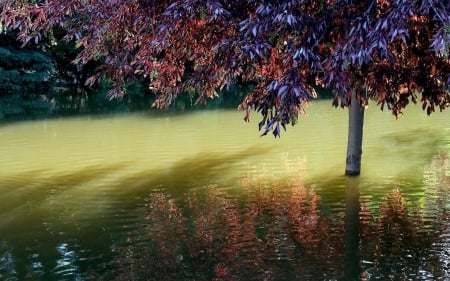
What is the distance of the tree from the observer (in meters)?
4.24

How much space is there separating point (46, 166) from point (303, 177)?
510 cm

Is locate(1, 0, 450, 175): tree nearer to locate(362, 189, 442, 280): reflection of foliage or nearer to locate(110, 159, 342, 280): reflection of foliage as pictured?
locate(362, 189, 442, 280): reflection of foliage

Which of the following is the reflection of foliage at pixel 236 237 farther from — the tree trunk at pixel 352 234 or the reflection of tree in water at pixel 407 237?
the reflection of tree in water at pixel 407 237

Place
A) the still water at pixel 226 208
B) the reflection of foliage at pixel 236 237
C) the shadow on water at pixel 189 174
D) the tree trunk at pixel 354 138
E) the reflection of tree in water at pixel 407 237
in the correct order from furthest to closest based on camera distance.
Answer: the shadow on water at pixel 189 174 → the tree trunk at pixel 354 138 → the still water at pixel 226 208 → the reflection of foliage at pixel 236 237 → the reflection of tree in water at pixel 407 237

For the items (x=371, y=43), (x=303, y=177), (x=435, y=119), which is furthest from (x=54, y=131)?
(x=371, y=43)

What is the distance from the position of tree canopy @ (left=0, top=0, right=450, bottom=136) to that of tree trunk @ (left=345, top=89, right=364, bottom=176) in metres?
2.50

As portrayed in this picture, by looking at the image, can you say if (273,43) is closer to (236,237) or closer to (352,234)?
(236,237)

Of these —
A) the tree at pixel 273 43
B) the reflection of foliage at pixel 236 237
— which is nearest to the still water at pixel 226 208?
the reflection of foliage at pixel 236 237

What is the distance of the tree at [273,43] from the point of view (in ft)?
13.9

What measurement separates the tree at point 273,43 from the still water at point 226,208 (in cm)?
148

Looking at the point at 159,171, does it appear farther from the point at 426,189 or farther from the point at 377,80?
the point at 377,80

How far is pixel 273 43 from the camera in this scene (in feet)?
15.9

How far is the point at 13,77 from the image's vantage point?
107ft

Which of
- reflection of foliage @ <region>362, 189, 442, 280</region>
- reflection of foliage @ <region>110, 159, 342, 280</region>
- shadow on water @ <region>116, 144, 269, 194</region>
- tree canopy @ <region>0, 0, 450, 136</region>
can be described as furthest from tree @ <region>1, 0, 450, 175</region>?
shadow on water @ <region>116, 144, 269, 194</region>
